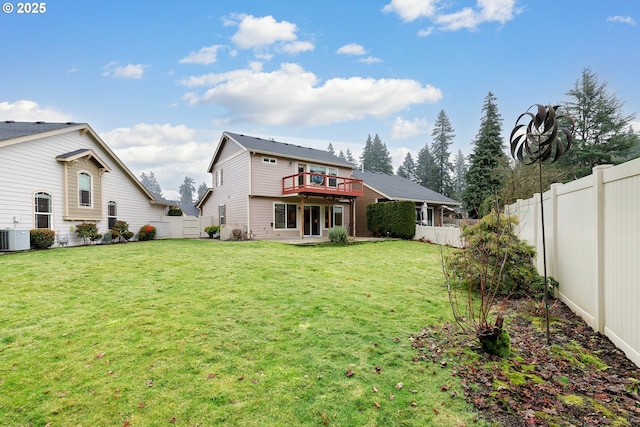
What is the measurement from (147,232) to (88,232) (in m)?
3.73

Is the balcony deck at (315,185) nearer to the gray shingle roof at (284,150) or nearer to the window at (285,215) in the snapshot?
the window at (285,215)

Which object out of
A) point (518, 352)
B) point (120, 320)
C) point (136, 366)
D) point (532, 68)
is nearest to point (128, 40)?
point (120, 320)

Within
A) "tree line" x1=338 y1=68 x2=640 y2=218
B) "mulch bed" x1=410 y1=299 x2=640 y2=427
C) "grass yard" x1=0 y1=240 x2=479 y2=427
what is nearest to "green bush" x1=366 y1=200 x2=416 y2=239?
"tree line" x1=338 y1=68 x2=640 y2=218

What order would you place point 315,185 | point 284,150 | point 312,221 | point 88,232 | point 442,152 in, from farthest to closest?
1. point 442,152
2. point 312,221
3. point 284,150
4. point 315,185
5. point 88,232

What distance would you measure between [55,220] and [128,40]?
8.25 metres

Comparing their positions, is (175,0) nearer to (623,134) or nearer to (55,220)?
(55,220)

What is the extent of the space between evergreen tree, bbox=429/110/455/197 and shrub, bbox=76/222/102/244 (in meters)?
41.3

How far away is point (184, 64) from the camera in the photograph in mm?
14047

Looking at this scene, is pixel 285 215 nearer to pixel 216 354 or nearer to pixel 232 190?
pixel 232 190

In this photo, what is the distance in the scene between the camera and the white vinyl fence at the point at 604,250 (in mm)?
2854

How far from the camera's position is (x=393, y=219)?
62.1 feet

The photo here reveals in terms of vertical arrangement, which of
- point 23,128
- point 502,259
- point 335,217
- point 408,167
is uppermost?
point 408,167

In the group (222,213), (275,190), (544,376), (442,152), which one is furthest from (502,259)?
(442,152)

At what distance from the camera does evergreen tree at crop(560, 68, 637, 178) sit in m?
23.7
